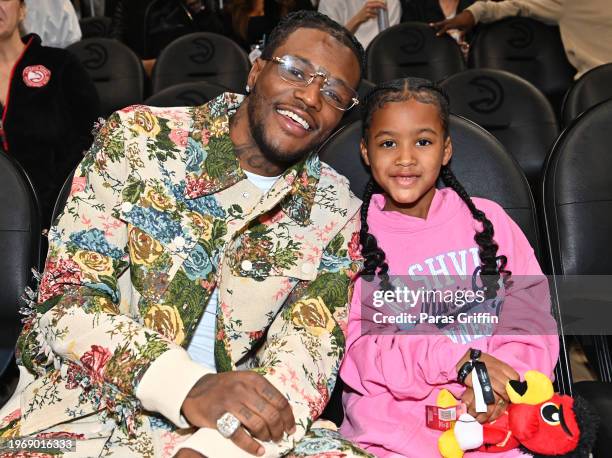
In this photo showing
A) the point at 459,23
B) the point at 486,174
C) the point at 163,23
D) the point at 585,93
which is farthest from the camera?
the point at 163,23

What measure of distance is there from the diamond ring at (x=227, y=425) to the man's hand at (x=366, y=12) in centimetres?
355

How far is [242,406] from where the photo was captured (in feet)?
4.38

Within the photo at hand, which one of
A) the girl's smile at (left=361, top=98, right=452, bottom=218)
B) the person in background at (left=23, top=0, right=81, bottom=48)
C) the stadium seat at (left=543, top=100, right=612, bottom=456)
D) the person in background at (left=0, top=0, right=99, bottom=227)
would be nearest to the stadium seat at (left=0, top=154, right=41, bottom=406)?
the person in background at (left=0, top=0, right=99, bottom=227)

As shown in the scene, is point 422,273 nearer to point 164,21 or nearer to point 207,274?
point 207,274

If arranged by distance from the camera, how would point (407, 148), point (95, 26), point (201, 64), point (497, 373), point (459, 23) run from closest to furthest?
point (497, 373) → point (407, 148) → point (201, 64) → point (459, 23) → point (95, 26)

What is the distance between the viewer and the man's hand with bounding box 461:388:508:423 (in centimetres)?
154

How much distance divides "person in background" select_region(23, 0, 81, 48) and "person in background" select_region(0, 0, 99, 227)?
1096mm

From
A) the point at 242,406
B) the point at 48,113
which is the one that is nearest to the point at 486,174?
the point at 242,406

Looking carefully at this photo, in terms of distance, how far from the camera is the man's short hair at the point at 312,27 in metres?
1.71

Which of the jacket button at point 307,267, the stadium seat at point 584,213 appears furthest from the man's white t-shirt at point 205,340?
the stadium seat at point 584,213

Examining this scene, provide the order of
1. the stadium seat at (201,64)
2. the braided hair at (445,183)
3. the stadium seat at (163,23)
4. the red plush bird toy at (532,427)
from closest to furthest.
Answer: the red plush bird toy at (532,427) < the braided hair at (445,183) < the stadium seat at (201,64) < the stadium seat at (163,23)

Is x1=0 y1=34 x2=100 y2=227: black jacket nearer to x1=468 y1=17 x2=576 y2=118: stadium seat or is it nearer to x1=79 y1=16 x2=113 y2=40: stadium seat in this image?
x1=468 y1=17 x2=576 y2=118: stadium seat

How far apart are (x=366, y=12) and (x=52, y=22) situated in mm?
1800

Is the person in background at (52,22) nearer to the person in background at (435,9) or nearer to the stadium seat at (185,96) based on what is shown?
the stadium seat at (185,96)
